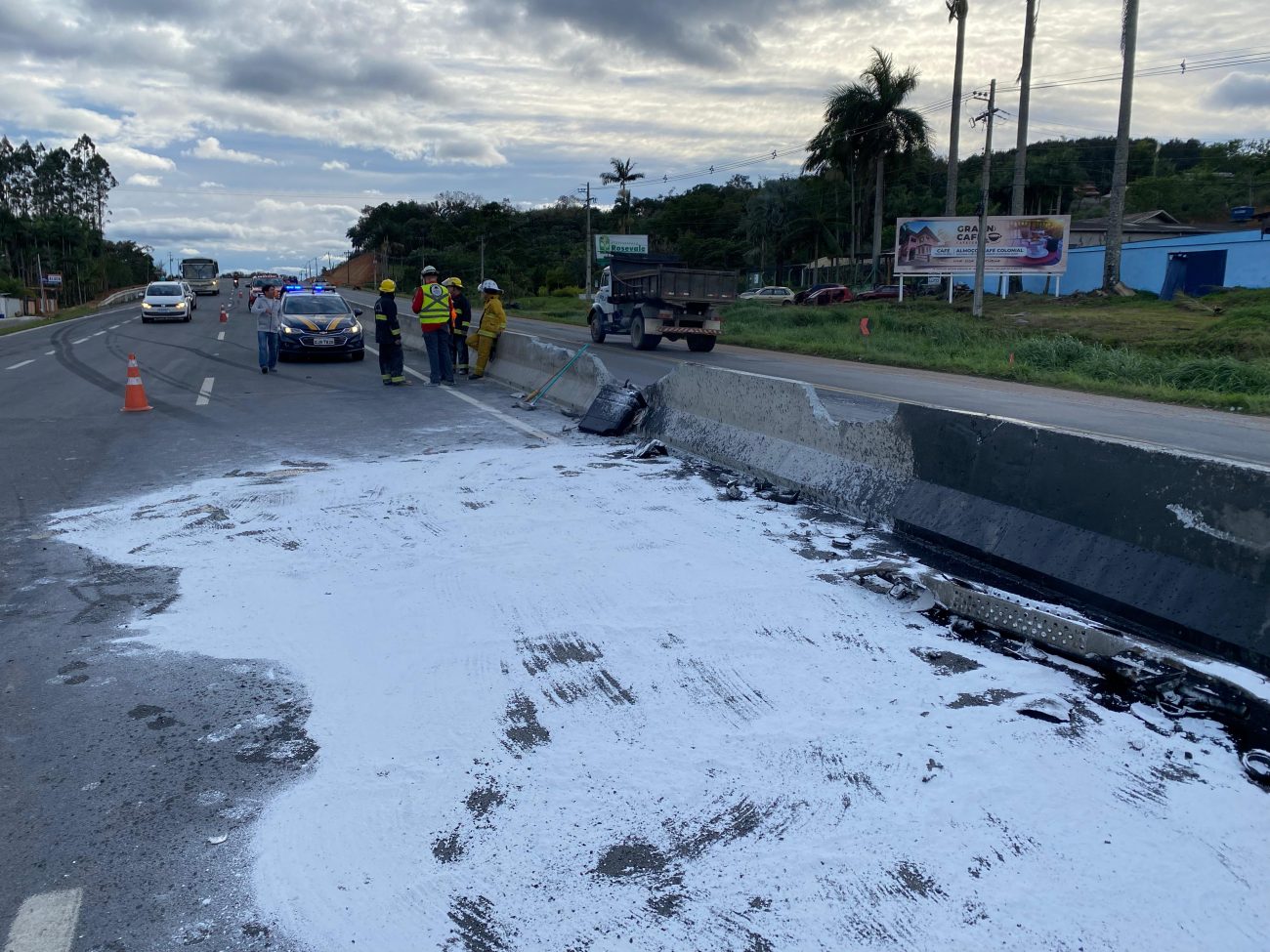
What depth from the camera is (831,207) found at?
74.8 meters

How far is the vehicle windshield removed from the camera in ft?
65.4

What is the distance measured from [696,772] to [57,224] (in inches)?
4188

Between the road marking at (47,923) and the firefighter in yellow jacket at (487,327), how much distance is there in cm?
1319

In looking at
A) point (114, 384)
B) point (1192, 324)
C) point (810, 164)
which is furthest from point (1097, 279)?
point (114, 384)

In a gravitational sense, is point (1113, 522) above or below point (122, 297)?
above

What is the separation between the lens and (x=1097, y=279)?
48875 millimetres

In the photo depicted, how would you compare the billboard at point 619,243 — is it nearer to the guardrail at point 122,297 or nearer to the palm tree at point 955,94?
the palm tree at point 955,94

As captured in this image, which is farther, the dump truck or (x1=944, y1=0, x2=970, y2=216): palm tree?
(x1=944, y1=0, x2=970, y2=216): palm tree

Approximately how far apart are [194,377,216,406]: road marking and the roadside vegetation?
50.7 ft

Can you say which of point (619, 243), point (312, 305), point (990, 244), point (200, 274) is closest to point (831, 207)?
point (619, 243)

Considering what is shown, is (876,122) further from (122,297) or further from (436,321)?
(122,297)

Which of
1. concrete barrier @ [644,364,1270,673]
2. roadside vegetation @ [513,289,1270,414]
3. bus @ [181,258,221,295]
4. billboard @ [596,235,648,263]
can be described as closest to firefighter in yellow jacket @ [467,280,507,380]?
concrete barrier @ [644,364,1270,673]

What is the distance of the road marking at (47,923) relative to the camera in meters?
2.71

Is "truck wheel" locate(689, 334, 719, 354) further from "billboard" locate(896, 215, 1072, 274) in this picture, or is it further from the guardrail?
the guardrail
